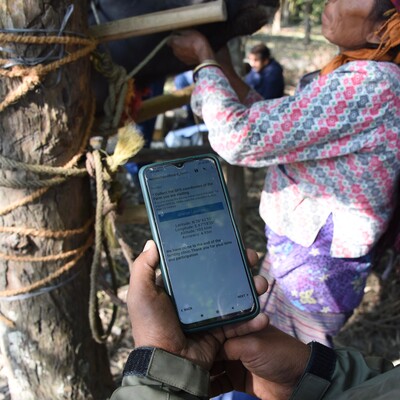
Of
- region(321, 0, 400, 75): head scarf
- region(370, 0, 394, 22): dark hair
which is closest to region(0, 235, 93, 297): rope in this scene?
region(321, 0, 400, 75): head scarf

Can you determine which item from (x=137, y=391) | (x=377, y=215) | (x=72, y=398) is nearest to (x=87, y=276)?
(x=72, y=398)

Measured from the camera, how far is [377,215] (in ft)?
4.65

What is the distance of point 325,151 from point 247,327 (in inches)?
22.6

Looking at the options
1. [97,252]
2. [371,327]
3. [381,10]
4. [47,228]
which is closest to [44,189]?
[47,228]

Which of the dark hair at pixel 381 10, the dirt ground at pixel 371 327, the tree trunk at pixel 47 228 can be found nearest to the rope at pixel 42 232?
the tree trunk at pixel 47 228

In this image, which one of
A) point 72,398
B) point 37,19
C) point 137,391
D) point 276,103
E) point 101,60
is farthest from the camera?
point 72,398

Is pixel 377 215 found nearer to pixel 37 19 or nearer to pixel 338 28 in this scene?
pixel 338 28

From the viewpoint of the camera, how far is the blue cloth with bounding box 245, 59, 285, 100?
4.89 m

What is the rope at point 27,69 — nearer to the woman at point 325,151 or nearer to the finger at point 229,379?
the woman at point 325,151

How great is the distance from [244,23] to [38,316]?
1.13 meters

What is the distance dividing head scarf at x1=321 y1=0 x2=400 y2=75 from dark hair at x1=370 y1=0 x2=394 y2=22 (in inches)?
0.7

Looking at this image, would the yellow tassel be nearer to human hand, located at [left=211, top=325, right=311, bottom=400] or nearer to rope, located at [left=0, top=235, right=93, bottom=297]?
rope, located at [left=0, top=235, right=93, bottom=297]

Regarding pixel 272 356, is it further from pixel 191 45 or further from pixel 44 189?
pixel 191 45

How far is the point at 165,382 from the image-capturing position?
807 millimetres
